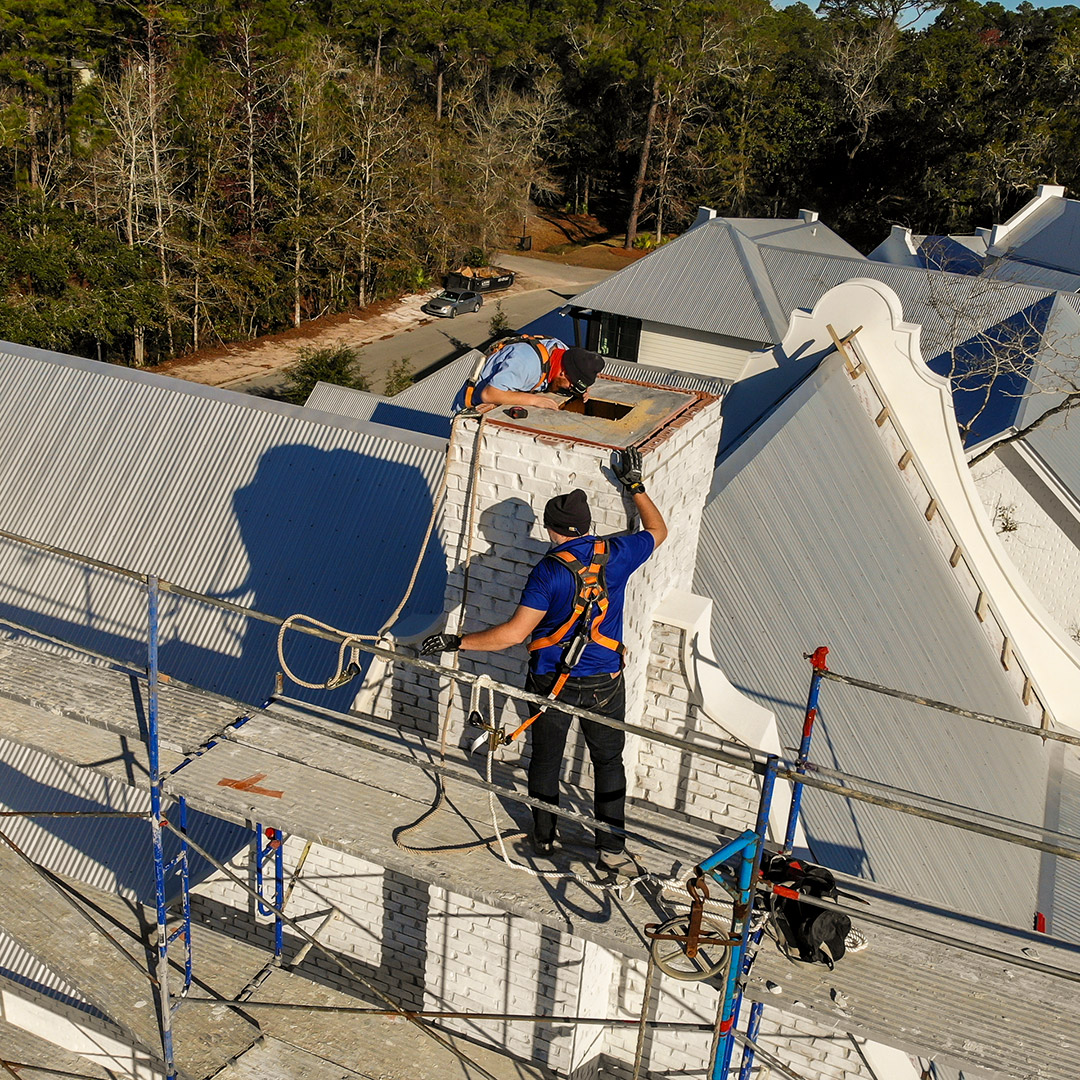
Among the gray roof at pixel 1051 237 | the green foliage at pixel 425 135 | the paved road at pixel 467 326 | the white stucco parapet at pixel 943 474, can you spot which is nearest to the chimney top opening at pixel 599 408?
the white stucco parapet at pixel 943 474

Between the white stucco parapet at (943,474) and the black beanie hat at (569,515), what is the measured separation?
9.67 m

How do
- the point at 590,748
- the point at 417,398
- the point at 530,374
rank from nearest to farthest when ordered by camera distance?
the point at 590,748
the point at 530,374
the point at 417,398

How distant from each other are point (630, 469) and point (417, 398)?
1445 centimetres

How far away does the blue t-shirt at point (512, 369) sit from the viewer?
7.34m

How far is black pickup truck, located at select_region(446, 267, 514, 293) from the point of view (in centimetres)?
4750

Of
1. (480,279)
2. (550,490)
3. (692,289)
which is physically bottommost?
(480,279)

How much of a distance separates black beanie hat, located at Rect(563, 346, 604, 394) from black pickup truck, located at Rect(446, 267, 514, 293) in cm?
4045

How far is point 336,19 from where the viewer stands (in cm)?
5612

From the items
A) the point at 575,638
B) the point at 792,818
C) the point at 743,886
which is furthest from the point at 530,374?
the point at 743,886

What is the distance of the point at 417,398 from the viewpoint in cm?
2039

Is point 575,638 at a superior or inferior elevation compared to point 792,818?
superior

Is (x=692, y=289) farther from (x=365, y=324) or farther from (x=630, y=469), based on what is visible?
(x=630, y=469)

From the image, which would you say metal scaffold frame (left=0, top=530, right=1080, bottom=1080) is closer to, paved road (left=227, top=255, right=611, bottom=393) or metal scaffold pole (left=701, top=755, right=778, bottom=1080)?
metal scaffold pole (left=701, top=755, right=778, bottom=1080)

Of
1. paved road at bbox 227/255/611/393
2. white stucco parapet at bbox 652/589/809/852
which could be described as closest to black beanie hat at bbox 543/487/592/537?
white stucco parapet at bbox 652/589/809/852
